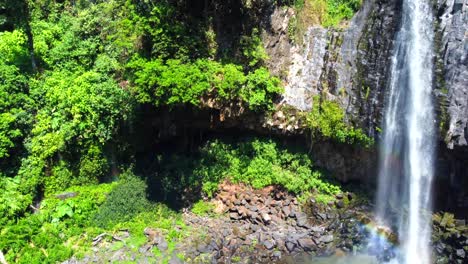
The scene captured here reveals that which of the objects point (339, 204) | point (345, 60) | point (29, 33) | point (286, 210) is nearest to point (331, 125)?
point (345, 60)

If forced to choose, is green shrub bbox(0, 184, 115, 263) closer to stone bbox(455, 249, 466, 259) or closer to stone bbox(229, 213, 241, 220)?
stone bbox(229, 213, 241, 220)

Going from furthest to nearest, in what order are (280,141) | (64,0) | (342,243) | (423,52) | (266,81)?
(64,0) → (280,141) → (266,81) → (342,243) → (423,52)

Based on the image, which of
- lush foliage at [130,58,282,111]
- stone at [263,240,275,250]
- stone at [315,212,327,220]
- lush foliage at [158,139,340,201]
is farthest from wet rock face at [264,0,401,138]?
stone at [263,240,275,250]

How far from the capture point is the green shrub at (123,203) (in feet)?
49.0

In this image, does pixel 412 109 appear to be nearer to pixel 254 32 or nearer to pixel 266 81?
pixel 266 81

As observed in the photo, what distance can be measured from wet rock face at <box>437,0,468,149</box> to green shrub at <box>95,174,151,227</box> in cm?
1027

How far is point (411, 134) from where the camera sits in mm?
14359

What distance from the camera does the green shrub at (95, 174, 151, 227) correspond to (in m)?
14.9

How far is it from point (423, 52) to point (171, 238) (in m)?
9.95

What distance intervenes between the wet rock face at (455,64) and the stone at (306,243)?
5.27m

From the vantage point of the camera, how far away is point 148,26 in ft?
47.1

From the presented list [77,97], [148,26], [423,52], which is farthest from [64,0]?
[423,52]

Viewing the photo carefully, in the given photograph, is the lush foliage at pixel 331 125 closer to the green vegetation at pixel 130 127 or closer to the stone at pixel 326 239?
the green vegetation at pixel 130 127

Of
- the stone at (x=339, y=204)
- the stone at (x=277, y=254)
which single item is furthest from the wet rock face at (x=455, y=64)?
the stone at (x=277, y=254)
